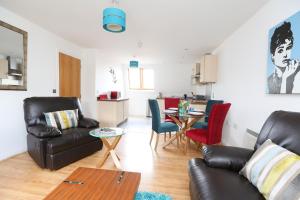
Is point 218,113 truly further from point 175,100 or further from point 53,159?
point 53,159

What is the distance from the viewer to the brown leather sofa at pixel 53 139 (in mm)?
2346

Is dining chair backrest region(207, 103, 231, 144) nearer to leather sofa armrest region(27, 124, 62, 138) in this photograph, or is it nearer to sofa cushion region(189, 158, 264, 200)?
sofa cushion region(189, 158, 264, 200)

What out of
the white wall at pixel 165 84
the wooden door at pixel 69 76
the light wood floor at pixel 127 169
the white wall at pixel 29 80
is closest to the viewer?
the light wood floor at pixel 127 169

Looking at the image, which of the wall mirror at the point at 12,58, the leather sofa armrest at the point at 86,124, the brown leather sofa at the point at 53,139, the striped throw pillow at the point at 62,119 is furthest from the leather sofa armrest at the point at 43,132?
the wall mirror at the point at 12,58

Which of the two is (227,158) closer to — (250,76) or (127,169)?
Result: (127,169)

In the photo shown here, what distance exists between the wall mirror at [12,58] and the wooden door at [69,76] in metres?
1.02

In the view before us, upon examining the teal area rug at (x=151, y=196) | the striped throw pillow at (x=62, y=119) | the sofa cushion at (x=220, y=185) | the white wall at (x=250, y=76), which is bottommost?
the teal area rug at (x=151, y=196)

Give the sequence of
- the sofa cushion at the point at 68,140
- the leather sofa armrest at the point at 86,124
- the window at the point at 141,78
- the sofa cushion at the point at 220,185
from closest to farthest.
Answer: the sofa cushion at the point at 220,185 < the sofa cushion at the point at 68,140 < the leather sofa armrest at the point at 86,124 < the window at the point at 141,78

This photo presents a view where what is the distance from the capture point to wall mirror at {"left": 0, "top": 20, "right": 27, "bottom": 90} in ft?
8.55

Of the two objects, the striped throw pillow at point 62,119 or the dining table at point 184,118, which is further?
the dining table at point 184,118

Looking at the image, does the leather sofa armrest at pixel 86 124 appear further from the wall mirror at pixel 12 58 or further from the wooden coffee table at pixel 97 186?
the wooden coffee table at pixel 97 186

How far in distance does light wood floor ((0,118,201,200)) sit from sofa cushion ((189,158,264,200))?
574mm

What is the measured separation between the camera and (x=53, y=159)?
2.32 metres

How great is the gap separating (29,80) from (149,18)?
247 centimetres
